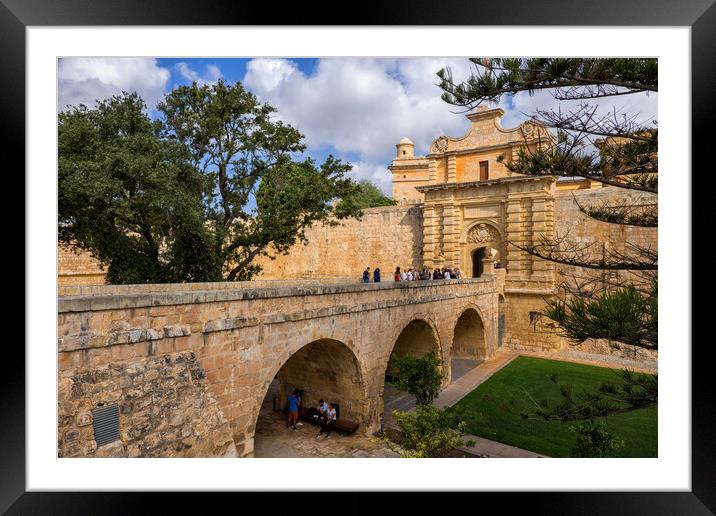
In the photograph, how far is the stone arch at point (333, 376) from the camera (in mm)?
8656

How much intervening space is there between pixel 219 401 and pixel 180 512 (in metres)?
2.50

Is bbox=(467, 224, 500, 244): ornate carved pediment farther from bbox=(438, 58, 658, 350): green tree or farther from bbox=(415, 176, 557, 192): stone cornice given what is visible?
bbox=(438, 58, 658, 350): green tree

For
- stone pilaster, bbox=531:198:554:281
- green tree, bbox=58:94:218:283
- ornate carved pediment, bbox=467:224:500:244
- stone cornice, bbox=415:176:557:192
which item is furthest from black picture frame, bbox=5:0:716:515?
ornate carved pediment, bbox=467:224:500:244

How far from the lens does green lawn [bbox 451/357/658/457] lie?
819 centimetres

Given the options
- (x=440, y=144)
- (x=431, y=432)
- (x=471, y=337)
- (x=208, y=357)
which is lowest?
(x=471, y=337)

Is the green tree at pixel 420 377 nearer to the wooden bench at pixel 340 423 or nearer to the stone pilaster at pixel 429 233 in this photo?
the wooden bench at pixel 340 423

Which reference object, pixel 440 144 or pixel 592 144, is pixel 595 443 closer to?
pixel 592 144

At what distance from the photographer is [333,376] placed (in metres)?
9.05

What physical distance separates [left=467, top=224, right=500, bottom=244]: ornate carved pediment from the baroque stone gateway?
0.05m
